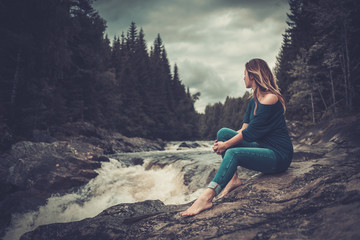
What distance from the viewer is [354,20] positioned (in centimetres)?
1609

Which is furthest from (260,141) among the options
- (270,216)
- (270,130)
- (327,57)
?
(327,57)

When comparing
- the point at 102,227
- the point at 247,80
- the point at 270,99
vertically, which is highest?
the point at 247,80

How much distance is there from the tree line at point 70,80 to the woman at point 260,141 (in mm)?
9602

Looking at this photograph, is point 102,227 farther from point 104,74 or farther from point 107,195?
point 104,74

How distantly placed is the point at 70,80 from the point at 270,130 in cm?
2156

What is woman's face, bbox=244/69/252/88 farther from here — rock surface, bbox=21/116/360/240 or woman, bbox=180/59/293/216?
rock surface, bbox=21/116/360/240

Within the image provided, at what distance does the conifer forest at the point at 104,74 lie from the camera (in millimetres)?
11516

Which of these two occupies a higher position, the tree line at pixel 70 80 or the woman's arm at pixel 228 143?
the tree line at pixel 70 80

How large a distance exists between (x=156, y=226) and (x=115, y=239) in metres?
0.55

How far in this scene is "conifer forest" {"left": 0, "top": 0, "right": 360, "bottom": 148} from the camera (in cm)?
1152

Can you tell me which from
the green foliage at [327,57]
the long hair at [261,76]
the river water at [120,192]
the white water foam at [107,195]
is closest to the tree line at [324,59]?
the green foliage at [327,57]

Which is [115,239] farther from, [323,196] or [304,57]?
[304,57]

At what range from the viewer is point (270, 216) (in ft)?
6.53

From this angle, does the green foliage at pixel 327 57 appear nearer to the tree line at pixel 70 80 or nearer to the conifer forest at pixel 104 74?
the conifer forest at pixel 104 74
